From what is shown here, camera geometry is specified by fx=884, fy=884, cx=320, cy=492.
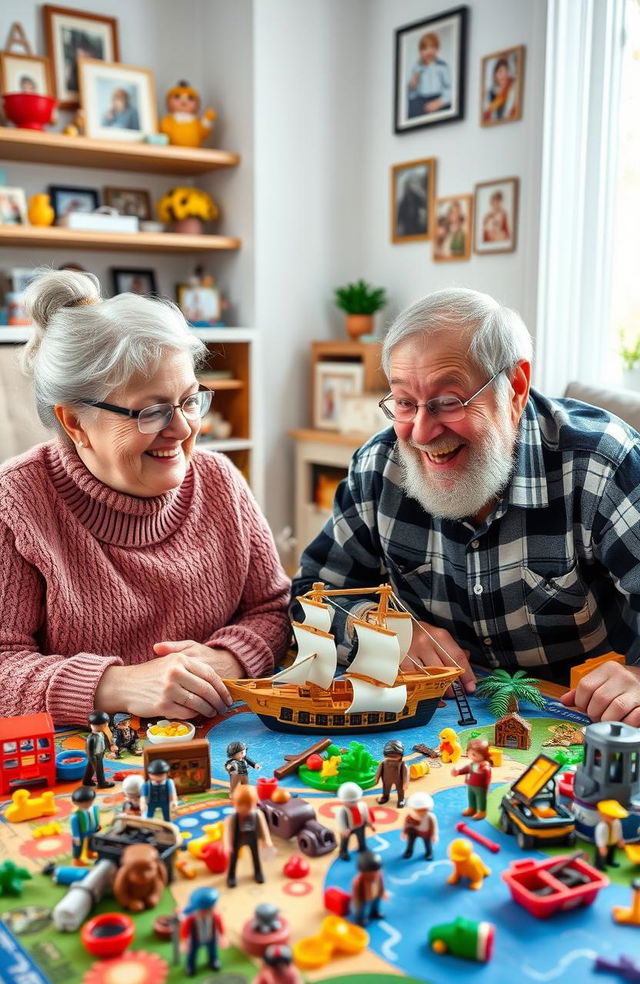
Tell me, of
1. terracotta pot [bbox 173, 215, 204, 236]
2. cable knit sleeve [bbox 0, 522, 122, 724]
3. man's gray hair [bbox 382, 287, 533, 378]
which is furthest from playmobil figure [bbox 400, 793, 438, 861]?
terracotta pot [bbox 173, 215, 204, 236]

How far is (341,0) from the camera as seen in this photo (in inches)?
151

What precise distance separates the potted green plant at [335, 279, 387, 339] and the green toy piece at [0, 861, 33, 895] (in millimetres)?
3153

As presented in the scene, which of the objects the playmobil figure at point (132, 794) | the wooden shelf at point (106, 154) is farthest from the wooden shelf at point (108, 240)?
the playmobil figure at point (132, 794)

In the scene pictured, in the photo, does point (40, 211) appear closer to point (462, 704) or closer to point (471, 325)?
point (471, 325)

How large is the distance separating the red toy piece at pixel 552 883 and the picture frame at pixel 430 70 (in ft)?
A: 10.3

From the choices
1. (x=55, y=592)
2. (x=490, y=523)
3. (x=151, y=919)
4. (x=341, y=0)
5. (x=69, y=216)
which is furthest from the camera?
(x=341, y=0)

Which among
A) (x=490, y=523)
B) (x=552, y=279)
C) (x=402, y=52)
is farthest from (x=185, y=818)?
(x=402, y=52)

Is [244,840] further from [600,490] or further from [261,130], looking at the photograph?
[261,130]

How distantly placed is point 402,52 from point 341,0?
43cm

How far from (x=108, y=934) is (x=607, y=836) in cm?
51

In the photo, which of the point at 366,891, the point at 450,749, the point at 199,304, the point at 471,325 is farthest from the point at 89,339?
the point at 199,304

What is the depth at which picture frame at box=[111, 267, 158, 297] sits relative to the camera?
3748mm

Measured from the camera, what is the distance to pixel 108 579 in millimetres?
1428

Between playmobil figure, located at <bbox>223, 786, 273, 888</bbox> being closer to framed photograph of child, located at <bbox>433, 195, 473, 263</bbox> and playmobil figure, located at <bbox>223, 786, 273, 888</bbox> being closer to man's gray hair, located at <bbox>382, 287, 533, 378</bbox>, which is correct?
man's gray hair, located at <bbox>382, 287, 533, 378</bbox>
